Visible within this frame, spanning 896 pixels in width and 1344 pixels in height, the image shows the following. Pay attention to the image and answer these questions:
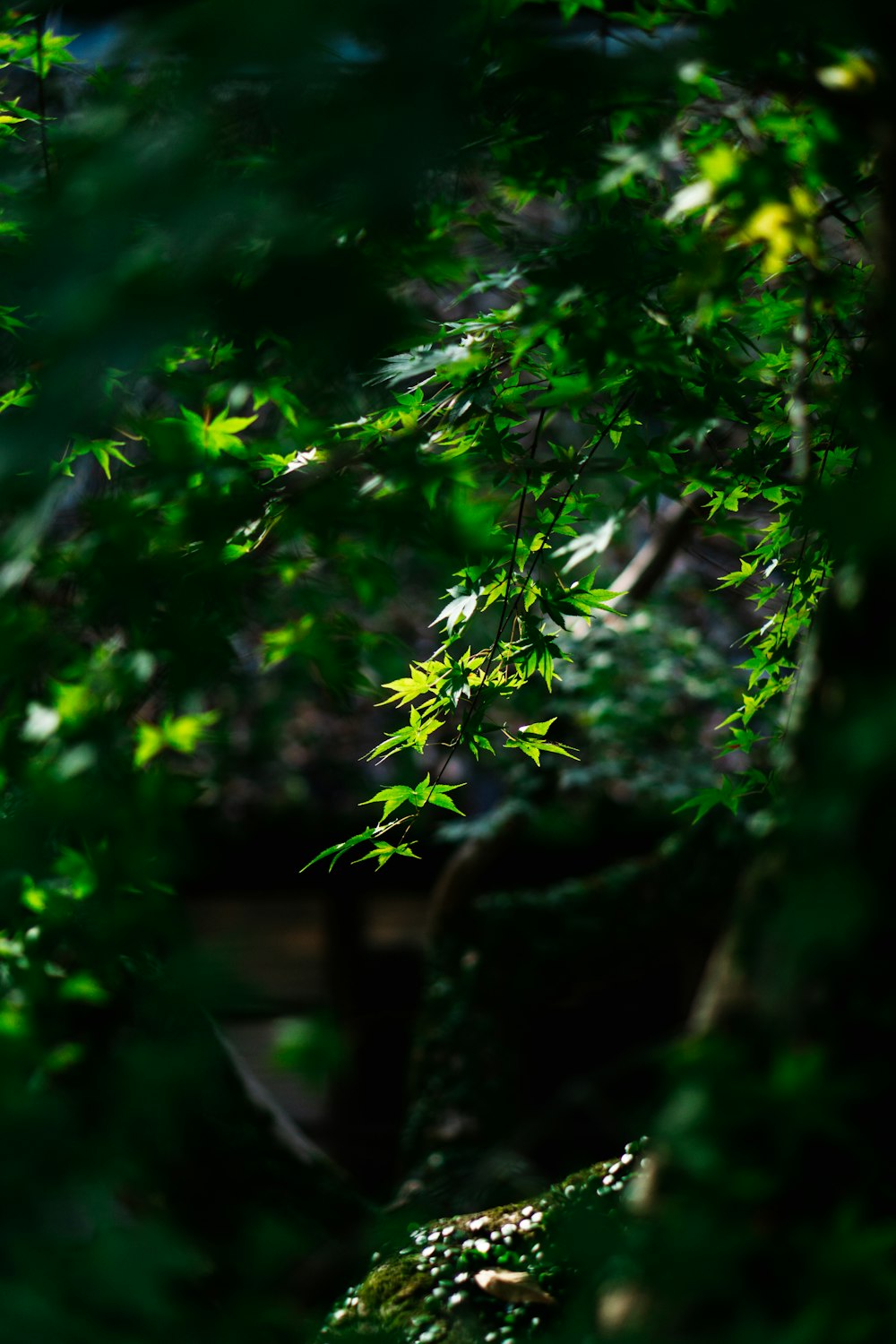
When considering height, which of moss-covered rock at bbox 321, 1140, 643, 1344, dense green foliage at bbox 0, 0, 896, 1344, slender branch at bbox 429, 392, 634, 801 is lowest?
moss-covered rock at bbox 321, 1140, 643, 1344

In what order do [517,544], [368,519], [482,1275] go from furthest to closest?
[482,1275] → [517,544] → [368,519]

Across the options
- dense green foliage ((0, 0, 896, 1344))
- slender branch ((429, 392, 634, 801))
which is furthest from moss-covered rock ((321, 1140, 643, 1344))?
slender branch ((429, 392, 634, 801))

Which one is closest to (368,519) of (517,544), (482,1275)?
(517,544)

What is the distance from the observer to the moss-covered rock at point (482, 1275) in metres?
1.97

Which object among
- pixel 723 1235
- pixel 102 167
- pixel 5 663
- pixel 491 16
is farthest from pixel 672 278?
pixel 723 1235

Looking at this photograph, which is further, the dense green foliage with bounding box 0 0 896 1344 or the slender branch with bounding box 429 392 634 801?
the slender branch with bounding box 429 392 634 801

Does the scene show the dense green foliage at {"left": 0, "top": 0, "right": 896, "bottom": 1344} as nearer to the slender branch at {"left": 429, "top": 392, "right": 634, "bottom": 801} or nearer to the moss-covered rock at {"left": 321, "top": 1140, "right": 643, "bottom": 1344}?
the slender branch at {"left": 429, "top": 392, "right": 634, "bottom": 801}

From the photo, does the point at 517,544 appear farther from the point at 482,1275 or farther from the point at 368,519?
the point at 482,1275

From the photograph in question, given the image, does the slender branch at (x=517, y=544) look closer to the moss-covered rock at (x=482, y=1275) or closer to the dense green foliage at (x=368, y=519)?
the dense green foliage at (x=368, y=519)

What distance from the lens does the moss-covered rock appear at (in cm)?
197

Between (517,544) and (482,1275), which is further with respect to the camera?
(482,1275)

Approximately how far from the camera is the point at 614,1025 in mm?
7441

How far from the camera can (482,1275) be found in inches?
82.8

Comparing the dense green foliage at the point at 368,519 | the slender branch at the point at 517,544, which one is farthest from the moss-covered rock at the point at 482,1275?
the slender branch at the point at 517,544
